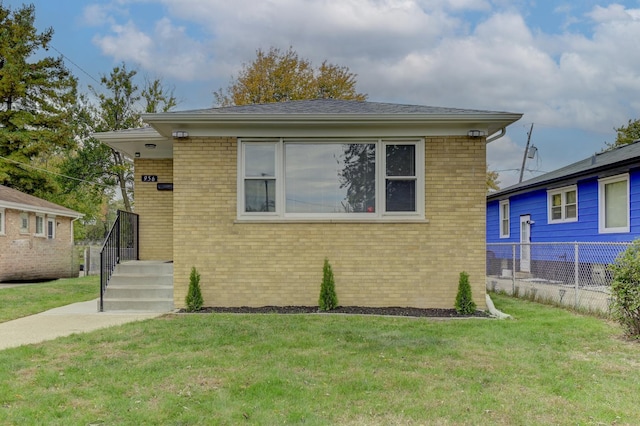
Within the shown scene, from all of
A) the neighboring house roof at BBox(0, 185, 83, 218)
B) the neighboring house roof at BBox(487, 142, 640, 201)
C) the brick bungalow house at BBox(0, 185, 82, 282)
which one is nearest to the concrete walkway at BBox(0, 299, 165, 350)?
the neighboring house roof at BBox(0, 185, 83, 218)

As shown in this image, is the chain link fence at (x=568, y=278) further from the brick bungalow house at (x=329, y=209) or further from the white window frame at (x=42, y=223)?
the white window frame at (x=42, y=223)

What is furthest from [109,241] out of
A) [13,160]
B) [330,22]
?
[13,160]

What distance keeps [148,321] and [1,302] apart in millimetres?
4916

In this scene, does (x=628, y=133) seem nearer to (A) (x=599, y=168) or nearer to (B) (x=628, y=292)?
(A) (x=599, y=168)

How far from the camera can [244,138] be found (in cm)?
789

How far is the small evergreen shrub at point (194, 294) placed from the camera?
25.0ft

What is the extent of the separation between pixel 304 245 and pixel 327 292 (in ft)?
2.93

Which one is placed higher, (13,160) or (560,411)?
(13,160)

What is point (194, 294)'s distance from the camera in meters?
7.66

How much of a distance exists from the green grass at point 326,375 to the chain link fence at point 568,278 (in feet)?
5.50

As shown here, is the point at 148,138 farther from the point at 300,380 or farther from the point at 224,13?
the point at 224,13

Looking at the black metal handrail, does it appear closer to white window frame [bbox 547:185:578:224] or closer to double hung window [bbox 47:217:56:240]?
white window frame [bbox 547:185:578:224]

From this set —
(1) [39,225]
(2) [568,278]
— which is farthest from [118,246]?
(1) [39,225]

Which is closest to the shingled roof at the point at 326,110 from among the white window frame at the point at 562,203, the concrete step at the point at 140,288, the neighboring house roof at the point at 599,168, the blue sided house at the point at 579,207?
the concrete step at the point at 140,288
